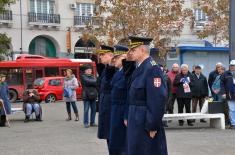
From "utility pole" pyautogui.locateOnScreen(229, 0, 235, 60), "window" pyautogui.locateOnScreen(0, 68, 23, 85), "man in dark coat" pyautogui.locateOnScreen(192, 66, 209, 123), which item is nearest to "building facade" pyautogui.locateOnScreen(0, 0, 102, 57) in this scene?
"window" pyautogui.locateOnScreen(0, 68, 23, 85)

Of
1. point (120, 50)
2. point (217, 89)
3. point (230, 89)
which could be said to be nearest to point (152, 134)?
point (120, 50)

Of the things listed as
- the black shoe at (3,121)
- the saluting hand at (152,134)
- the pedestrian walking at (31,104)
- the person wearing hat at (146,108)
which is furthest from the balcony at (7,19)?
the saluting hand at (152,134)

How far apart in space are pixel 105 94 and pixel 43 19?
3743cm

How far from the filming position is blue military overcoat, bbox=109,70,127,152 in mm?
7773

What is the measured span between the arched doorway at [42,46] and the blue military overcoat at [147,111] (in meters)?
40.1

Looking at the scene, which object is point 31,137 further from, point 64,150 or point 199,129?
point 199,129

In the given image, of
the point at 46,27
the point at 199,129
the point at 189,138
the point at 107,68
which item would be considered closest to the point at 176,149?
the point at 189,138

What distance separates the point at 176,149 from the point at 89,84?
5.70 m

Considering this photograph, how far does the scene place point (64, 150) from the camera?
11016 millimetres

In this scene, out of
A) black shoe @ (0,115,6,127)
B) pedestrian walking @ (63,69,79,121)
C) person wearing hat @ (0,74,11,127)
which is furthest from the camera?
pedestrian walking @ (63,69,79,121)

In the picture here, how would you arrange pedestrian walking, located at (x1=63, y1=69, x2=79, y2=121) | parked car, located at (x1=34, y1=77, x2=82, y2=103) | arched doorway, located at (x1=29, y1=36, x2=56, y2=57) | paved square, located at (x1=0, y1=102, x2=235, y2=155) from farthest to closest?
arched doorway, located at (x1=29, y1=36, x2=56, y2=57)
parked car, located at (x1=34, y1=77, x2=82, y2=103)
pedestrian walking, located at (x1=63, y1=69, x2=79, y2=121)
paved square, located at (x1=0, y1=102, x2=235, y2=155)

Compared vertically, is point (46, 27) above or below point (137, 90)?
above

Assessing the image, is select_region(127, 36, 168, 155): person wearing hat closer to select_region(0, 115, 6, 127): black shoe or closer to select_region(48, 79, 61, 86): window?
select_region(0, 115, 6, 127): black shoe

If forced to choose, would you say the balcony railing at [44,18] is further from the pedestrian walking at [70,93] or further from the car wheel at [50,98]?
the pedestrian walking at [70,93]
